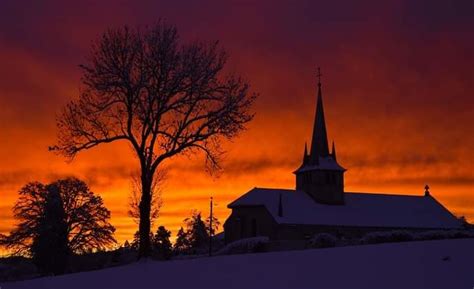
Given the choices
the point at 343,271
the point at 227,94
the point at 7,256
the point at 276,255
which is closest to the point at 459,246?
the point at 343,271

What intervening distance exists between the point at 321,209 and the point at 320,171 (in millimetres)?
6838

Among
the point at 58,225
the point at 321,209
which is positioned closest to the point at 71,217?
the point at 58,225

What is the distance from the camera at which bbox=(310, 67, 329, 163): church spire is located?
9288cm

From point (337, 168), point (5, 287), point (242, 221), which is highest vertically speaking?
point (337, 168)

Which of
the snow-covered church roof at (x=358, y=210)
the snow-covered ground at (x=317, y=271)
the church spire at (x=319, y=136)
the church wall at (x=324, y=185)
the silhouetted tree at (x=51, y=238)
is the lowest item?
the snow-covered ground at (x=317, y=271)

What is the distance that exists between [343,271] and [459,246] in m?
5.06

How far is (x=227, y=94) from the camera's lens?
38531mm

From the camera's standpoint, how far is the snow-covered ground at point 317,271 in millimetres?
19703

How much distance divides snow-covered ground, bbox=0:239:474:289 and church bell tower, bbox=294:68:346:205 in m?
65.0

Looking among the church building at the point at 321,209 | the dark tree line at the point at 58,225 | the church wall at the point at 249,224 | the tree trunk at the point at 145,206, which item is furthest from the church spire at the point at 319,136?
the tree trunk at the point at 145,206

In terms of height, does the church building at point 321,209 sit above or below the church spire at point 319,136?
below

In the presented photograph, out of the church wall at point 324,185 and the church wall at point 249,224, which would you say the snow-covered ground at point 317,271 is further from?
the church wall at point 324,185

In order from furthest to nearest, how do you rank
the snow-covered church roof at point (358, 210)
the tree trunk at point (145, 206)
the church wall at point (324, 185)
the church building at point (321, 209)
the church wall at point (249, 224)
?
1. the church wall at point (324, 185)
2. the snow-covered church roof at point (358, 210)
3. the church building at point (321, 209)
4. the church wall at point (249, 224)
5. the tree trunk at point (145, 206)

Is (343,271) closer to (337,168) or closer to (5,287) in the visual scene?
(5,287)
